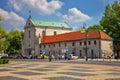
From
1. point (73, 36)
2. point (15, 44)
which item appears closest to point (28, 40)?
point (15, 44)

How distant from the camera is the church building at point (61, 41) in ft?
305

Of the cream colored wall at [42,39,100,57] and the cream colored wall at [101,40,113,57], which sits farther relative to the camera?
the cream colored wall at [42,39,100,57]

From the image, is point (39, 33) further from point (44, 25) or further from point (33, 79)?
point (33, 79)

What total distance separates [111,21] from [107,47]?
408 inches

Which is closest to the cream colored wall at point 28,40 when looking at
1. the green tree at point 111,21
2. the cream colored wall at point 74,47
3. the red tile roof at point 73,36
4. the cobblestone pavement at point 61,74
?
the red tile roof at point 73,36

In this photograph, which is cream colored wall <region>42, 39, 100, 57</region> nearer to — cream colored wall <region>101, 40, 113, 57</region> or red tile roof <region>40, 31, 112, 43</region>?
red tile roof <region>40, 31, 112, 43</region>

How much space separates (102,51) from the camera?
302 feet

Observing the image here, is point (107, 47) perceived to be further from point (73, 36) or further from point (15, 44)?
point (15, 44)

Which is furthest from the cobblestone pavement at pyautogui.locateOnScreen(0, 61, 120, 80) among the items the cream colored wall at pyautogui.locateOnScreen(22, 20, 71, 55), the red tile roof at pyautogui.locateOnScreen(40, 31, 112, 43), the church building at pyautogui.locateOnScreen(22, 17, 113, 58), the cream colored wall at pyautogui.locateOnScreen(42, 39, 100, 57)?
the cream colored wall at pyautogui.locateOnScreen(22, 20, 71, 55)

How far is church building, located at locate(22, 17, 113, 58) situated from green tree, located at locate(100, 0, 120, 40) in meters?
4.91

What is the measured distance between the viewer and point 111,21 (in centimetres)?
9906

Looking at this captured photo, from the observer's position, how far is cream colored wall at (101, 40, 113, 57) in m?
92.6

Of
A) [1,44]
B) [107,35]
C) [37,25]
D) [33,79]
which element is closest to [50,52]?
[37,25]

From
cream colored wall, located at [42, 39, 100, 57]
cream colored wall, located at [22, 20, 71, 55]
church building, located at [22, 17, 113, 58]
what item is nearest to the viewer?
church building, located at [22, 17, 113, 58]
